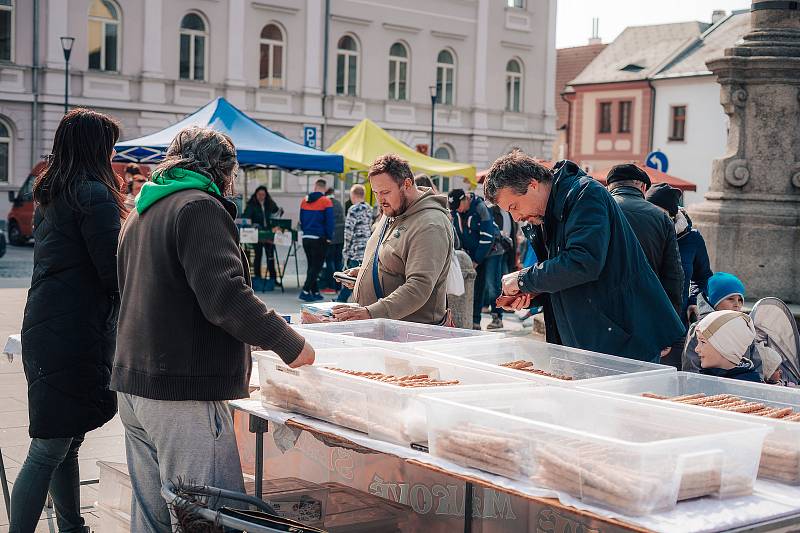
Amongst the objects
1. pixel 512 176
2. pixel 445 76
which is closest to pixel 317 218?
pixel 512 176

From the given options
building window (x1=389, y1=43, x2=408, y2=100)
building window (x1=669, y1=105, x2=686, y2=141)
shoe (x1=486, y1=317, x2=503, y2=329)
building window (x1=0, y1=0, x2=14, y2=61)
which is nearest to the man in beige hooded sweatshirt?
shoe (x1=486, y1=317, x2=503, y2=329)

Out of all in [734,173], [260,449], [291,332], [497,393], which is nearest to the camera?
[497,393]

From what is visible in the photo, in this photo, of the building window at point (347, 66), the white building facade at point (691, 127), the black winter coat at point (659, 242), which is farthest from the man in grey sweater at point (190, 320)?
the white building facade at point (691, 127)

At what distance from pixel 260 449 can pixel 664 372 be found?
4.85 ft

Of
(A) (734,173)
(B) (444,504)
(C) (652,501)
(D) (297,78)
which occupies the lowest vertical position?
(B) (444,504)

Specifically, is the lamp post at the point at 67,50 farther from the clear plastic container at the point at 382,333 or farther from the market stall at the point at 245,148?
the clear plastic container at the point at 382,333

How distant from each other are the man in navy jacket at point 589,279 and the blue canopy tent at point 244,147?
1057cm

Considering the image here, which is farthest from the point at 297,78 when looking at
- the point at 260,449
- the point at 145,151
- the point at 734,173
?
the point at 260,449

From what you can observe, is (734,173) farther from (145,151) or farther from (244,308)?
(145,151)

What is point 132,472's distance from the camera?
3.74 metres

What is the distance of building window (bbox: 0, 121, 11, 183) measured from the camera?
1111 inches

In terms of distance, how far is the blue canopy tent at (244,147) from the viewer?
14.8 meters

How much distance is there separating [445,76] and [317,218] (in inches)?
887

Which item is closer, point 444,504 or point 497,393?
point 497,393
